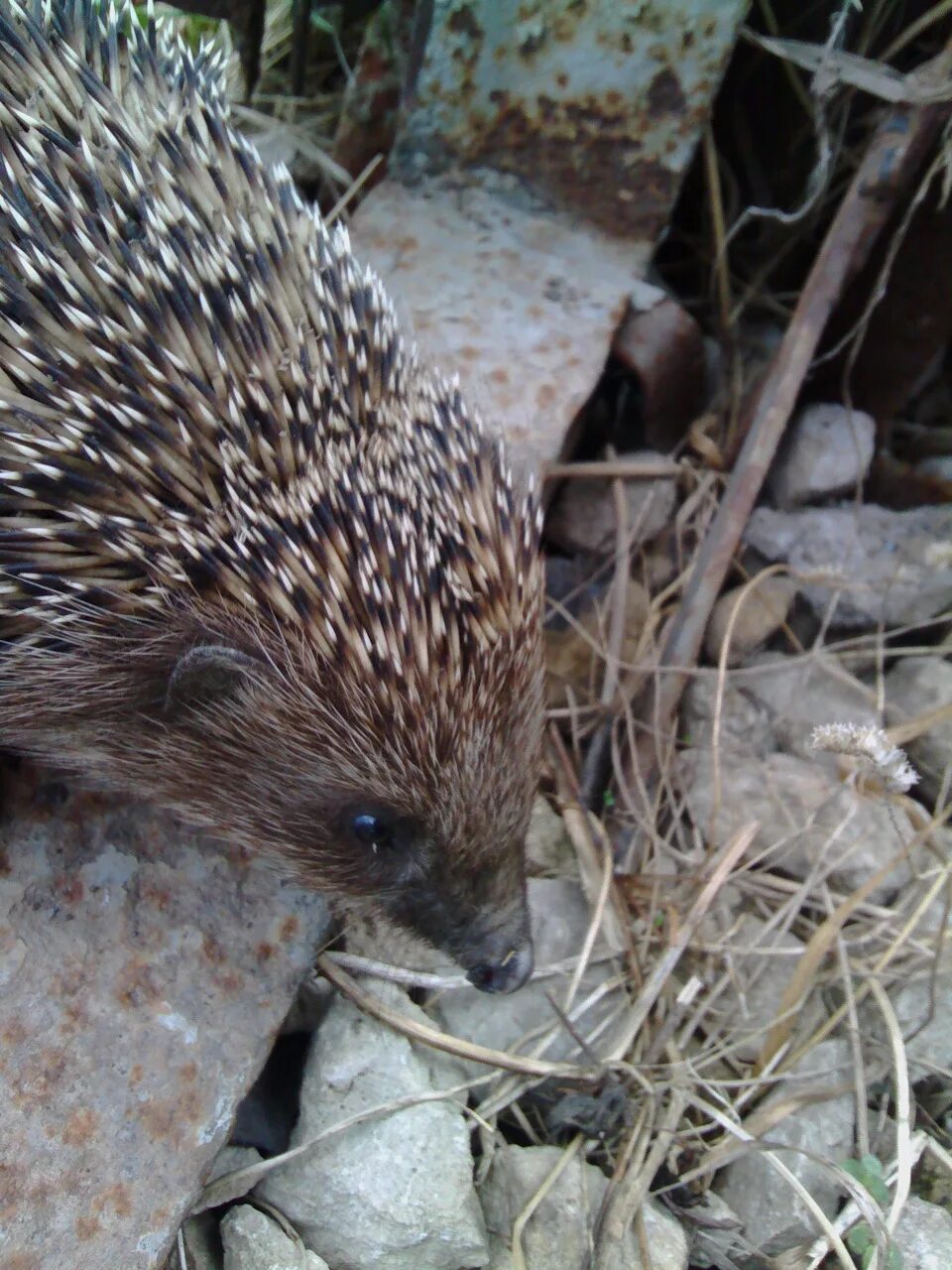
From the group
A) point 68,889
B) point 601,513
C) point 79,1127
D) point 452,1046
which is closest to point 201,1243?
point 79,1127

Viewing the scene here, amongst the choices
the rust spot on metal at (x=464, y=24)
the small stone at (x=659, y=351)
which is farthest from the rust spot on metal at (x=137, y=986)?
the rust spot on metal at (x=464, y=24)

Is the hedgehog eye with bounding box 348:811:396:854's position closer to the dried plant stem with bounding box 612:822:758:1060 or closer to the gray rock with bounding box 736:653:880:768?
the dried plant stem with bounding box 612:822:758:1060

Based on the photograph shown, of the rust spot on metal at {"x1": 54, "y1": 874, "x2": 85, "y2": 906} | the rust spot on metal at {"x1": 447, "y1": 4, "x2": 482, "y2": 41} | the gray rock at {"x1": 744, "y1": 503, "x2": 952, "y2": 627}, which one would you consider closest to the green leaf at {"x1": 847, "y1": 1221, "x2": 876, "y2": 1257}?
the gray rock at {"x1": 744, "y1": 503, "x2": 952, "y2": 627}

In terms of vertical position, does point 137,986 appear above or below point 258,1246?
above

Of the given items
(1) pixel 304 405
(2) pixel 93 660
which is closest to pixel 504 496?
(1) pixel 304 405

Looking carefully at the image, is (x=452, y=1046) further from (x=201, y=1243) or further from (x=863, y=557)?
(x=863, y=557)

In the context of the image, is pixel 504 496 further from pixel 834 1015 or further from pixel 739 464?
pixel 834 1015

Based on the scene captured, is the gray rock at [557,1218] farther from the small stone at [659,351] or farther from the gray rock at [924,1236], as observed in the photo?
the small stone at [659,351]
